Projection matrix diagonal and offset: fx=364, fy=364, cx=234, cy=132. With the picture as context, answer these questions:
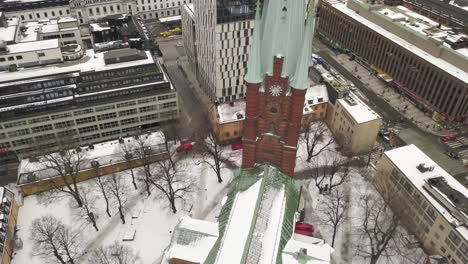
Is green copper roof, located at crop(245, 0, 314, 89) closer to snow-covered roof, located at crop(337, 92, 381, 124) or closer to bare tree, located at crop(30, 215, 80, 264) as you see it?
snow-covered roof, located at crop(337, 92, 381, 124)

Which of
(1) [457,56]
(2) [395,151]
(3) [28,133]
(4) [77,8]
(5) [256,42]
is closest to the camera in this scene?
(5) [256,42]

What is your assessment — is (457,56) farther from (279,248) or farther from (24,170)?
(24,170)

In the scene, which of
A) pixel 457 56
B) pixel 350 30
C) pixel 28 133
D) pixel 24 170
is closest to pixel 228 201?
pixel 24 170

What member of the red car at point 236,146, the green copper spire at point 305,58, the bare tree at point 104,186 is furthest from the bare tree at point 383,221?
the bare tree at point 104,186

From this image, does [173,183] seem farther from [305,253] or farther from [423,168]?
[423,168]

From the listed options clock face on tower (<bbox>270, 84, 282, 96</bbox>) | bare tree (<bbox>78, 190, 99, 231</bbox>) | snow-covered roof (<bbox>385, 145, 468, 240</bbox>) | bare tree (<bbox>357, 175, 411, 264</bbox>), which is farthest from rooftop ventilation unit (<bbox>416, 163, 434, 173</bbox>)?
bare tree (<bbox>78, 190, 99, 231</bbox>)
